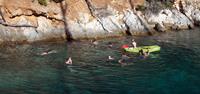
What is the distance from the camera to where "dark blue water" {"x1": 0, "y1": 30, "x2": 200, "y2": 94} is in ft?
103

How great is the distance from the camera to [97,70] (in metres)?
37.6

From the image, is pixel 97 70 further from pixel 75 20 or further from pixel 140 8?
pixel 140 8

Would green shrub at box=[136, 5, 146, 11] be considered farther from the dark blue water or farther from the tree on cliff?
the tree on cliff

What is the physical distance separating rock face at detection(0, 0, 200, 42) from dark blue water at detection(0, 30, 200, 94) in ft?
8.38

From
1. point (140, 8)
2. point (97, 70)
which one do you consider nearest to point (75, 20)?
point (140, 8)

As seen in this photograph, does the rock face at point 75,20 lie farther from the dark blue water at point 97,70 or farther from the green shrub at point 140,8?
the dark blue water at point 97,70

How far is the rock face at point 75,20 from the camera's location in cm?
5275

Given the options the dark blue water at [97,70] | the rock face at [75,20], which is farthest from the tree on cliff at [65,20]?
the dark blue water at [97,70]

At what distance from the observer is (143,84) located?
32.0 m

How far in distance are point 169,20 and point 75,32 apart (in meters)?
15.5

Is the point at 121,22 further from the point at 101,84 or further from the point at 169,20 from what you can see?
the point at 101,84

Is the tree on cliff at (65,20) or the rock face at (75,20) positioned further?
the tree on cliff at (65,20)

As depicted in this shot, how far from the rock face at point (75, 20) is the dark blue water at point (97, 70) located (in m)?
2.55

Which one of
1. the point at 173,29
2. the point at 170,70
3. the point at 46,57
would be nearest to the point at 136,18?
the point at 173,29
